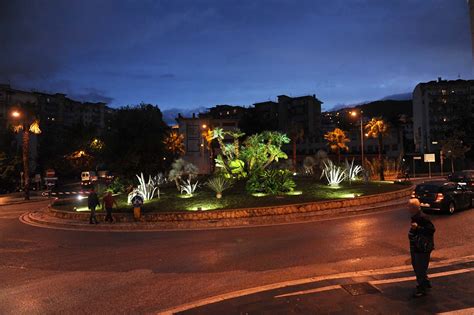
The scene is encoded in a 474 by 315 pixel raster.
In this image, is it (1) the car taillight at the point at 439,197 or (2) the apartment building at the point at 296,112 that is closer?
(1) the car taillight at the point at 439,197

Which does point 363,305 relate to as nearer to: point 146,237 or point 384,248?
point 384,248

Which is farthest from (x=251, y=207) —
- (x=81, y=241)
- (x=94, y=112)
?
(x=94, y=112)

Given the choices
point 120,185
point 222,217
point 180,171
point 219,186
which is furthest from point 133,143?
point 222,217

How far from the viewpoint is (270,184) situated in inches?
899

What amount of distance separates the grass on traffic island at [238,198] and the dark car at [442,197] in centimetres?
436

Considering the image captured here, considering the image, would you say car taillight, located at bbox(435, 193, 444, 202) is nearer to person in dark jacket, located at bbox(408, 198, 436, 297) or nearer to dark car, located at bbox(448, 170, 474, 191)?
dark car, located at bbox(448, 170, 474, 191)

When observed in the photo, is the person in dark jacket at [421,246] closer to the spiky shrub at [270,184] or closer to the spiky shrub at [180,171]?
the spiky shrub at [270,184]

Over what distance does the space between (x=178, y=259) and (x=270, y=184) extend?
505 inches

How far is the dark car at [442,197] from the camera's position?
17016mm

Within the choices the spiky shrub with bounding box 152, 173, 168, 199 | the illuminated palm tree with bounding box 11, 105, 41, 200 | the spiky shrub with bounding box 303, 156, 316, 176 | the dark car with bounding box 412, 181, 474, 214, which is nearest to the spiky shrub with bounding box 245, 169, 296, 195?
the dark car with bounding box 412, 181, 474, 214

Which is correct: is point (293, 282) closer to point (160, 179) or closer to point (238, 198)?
point (238, 198)

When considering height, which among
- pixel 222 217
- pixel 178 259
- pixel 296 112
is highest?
pixel 296 112

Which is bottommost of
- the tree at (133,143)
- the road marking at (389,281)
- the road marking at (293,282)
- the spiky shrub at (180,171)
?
the road marking at (293,282)

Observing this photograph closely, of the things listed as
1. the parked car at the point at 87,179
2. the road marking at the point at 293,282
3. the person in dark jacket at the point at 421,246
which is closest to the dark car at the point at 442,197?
the road marking at the point at 293,282
